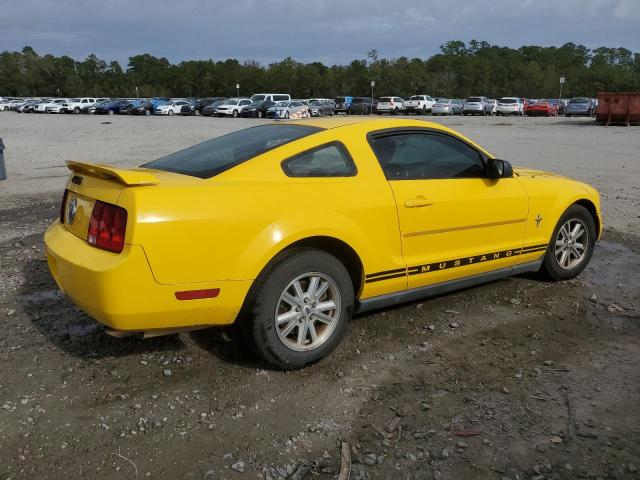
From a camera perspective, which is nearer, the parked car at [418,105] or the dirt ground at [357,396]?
the dirt ground at [357,396]

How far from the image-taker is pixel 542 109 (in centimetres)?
5238

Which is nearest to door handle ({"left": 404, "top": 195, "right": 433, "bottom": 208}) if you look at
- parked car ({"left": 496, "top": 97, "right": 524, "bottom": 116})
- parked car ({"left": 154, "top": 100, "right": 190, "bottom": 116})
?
parked car ({"left": 496, "top": 97, "right": 524, "bottom": 116})

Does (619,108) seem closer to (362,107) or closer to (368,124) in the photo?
(362,107)

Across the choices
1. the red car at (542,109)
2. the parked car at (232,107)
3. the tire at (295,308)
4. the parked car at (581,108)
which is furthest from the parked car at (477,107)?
the tire at (295,308)

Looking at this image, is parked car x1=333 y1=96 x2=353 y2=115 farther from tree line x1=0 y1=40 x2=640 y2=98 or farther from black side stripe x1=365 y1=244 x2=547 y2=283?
black side stripe x1=365 y1=244 x2=547 y2=283

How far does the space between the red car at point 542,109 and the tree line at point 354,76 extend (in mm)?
37707

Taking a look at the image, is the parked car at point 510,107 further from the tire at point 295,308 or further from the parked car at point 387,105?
the tire at point 295,308

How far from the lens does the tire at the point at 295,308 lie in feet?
11.2

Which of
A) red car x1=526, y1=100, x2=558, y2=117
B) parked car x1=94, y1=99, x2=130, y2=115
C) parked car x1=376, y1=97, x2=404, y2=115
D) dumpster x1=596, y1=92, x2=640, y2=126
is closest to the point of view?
dumpster x1=596, y1=92, x2=640, y2=126

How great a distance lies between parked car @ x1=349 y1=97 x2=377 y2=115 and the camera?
52.9 meters

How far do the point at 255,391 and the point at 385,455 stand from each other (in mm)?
932

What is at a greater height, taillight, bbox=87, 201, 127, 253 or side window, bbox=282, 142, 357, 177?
side window, bbox=282, 142, 357, 177

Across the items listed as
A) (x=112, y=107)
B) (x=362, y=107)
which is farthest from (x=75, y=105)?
(x=362, y=107)

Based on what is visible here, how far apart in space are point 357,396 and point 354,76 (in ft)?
312
